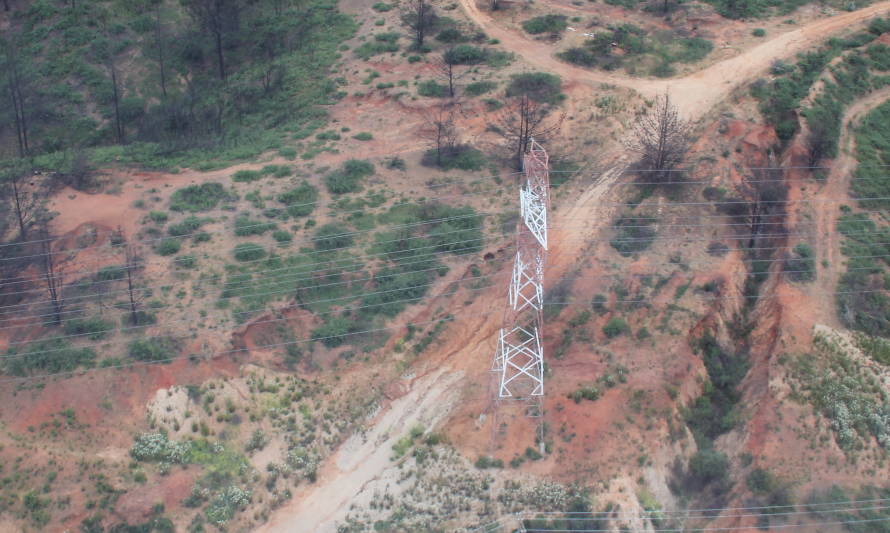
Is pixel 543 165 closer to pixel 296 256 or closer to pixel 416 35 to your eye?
pixel 296 256

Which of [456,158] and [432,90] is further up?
[432,90]

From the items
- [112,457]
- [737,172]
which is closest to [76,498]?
[112,457]

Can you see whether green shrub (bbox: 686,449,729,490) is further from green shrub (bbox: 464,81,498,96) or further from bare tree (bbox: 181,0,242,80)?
bare tree (bbox: 181,0,242,80)

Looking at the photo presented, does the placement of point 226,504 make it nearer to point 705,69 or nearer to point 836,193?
point 836,193

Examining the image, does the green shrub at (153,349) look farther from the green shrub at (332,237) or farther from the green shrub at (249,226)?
the green shrub at (332,237)

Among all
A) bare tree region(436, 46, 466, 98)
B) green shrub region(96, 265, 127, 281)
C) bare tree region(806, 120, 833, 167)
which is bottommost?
green shrub region(96, 265, 127, 281)

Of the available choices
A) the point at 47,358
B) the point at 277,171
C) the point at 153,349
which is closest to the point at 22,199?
the point at 47,358

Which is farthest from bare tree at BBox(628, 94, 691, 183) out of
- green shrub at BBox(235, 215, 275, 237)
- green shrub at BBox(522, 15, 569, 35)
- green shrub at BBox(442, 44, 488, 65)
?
green shrub at BBox(235, 215, 275, 237)
